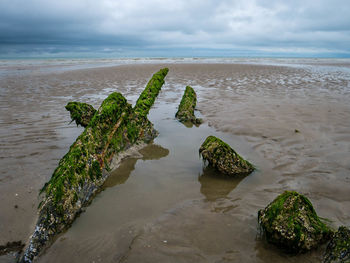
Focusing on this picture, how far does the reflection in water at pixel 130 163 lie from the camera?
4.83 m

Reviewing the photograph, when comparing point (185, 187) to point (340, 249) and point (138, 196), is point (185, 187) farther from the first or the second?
point (340, 249)

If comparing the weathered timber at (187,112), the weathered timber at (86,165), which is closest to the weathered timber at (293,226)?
the weathered timber at (86,165)

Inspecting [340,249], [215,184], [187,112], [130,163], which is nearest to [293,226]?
[340,249]

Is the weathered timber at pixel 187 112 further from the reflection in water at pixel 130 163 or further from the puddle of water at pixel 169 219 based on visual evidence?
the puddle of water at pixel 169 219

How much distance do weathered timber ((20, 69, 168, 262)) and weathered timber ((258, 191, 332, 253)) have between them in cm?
282

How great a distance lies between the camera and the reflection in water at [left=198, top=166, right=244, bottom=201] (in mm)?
4309

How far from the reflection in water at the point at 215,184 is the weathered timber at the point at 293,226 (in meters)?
1.19

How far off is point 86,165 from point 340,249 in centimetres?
378

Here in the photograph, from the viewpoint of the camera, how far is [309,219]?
303cm

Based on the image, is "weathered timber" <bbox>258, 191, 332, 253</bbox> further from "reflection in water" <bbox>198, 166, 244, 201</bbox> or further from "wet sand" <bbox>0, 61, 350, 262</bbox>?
"reflection in water" <bbox>198, 166, 244, 201</bbox>

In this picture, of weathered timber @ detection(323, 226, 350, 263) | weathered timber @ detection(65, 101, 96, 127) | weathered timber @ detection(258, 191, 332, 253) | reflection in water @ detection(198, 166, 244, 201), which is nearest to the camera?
weathered timber @ detection(323, 226, 350, 263)

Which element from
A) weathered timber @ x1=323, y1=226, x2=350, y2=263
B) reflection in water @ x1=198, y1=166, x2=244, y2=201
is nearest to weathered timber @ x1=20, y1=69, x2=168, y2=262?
reflection in water @ x1=198, y1=166, x2=244, y2=201

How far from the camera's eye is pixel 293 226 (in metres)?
2.92

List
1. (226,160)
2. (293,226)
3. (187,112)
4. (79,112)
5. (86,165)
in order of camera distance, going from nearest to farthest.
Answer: (293,226) < (86,165) < (226,160) < (79,112) < (187,112)
